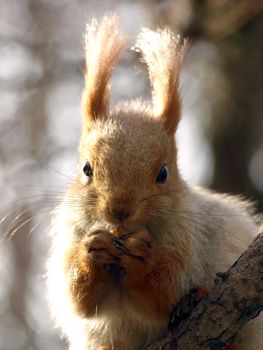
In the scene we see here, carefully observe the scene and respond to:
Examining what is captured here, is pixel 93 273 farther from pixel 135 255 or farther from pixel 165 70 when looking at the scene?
pixel 165 70

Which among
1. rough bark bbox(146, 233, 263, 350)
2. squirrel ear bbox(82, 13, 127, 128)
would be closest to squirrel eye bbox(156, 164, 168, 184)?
squirrel ear bbox(82, 13, 127, 128)

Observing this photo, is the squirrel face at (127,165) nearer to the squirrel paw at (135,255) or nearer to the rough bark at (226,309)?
the squirrel paw at (135,255)

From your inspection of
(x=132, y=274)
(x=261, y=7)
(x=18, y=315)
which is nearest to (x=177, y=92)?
(x=132, y=274)

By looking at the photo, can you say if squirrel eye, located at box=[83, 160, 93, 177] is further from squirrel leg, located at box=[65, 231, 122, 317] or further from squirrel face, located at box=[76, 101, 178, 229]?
squirrel leg, located at box=[65, 231, 122, 317]

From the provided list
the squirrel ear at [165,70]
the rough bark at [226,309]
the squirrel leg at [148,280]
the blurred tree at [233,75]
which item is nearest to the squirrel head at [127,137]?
the squirrel ear at [165,70]

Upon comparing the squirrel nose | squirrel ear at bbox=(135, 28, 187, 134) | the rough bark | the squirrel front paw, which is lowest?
the rough bark

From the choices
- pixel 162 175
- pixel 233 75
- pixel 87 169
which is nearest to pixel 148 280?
pixel 162 175
